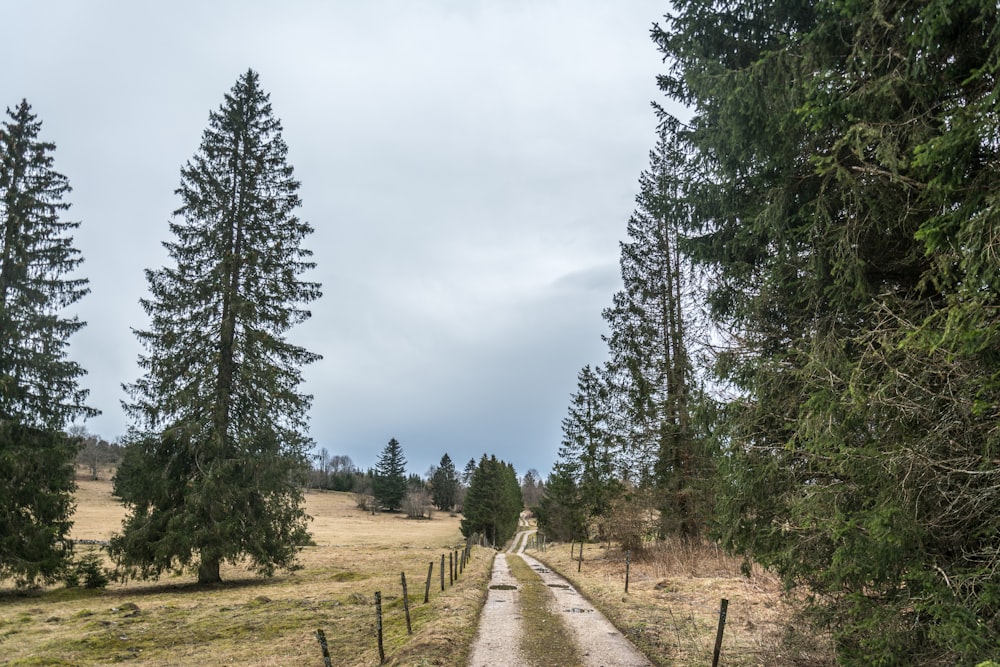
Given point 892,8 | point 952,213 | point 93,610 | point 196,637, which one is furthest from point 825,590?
point 93,610

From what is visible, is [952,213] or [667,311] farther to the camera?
[667,311]

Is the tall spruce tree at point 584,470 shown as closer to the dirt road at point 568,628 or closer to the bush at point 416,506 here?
the dirt road at point 568,628

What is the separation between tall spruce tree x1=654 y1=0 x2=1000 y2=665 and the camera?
453cm

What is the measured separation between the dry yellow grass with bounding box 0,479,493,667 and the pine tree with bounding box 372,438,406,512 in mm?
75590

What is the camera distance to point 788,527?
19.8ft

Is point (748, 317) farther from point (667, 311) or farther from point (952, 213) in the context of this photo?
point (667, 311)

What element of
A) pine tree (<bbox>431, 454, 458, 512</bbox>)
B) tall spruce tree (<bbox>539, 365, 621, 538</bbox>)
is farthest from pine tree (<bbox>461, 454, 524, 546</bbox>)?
pine tree (<bbox>431, 454, 458, 512</bbox>)

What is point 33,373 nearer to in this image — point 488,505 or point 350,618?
point 350,618

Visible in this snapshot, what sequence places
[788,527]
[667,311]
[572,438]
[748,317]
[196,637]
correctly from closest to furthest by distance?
1. [788,527]
2. [748,317]
3. [196,637]
4. [667,311]
5. [572,438]

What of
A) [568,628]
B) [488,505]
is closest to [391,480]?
[488,505]

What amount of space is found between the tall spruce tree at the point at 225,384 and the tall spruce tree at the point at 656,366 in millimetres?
12968

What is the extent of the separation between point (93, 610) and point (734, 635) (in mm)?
16641

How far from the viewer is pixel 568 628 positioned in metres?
10.9

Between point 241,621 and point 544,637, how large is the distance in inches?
307
